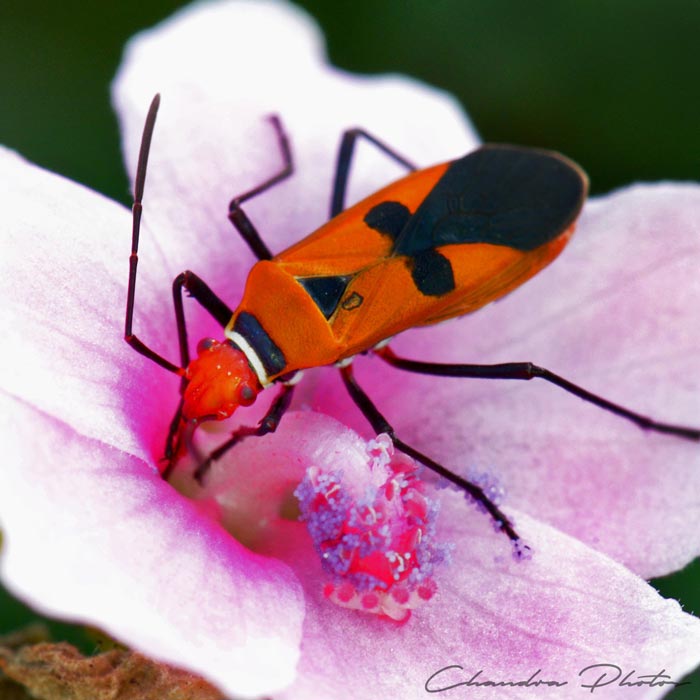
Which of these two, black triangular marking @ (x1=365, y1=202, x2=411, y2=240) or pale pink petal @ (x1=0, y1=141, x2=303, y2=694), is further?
black triangular marking @ (x1=365, y1=202, x2=411, y2=240)

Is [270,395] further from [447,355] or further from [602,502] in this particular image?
[602,502]

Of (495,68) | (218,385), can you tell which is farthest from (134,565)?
(495,68)

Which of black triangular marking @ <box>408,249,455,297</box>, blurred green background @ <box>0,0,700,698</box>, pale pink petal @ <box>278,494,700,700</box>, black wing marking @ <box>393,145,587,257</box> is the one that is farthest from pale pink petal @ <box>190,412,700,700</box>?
blurred green background @ <box>0,0,700,698</box>

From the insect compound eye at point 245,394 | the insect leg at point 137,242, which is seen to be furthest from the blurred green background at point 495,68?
the insect compound eye at point 245,394

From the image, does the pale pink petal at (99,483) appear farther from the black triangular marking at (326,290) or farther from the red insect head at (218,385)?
the black triangular marking at (326,290)

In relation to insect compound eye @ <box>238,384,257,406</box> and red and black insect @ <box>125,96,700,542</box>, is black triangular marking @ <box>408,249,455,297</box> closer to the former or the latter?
red and black insect @ <box>125,96,700,542</box>

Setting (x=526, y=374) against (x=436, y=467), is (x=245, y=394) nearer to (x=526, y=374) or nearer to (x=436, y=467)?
(x=436, y=467)
